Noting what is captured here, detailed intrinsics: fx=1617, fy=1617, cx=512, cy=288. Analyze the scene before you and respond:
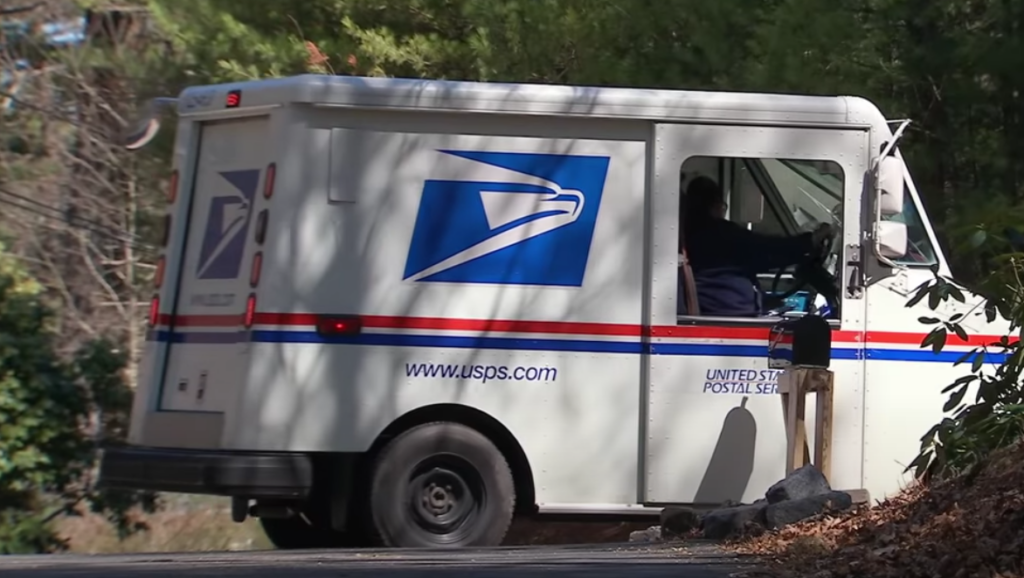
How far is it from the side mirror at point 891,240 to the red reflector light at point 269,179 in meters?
3.08

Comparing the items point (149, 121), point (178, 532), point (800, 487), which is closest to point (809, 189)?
point (800, 487)

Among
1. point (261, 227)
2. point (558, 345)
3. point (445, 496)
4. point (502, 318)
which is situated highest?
point (261, 227)

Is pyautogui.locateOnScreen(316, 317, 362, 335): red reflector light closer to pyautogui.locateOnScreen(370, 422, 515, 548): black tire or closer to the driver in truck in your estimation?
pyautogui.locateOnScreen(370, 422, 515, 548): black tire

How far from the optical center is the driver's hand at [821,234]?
28.2 feet

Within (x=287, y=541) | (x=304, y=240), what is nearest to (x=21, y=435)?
(x=287, y=541)

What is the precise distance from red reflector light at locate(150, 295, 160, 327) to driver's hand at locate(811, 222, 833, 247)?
11.5 feet

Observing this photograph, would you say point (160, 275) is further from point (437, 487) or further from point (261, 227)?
point (437, 487)

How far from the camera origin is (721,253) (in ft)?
28.0

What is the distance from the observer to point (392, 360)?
8133mm

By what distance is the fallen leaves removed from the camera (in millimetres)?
5312

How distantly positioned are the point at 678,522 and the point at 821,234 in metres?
1.84

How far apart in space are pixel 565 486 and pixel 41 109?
11063 millimetres

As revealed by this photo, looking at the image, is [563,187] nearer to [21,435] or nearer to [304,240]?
[304,240]

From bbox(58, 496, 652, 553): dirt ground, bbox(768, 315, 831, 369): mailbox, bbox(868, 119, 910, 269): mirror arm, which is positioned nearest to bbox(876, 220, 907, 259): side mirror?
bbox(868, 119, 910, 269): mirror arm
